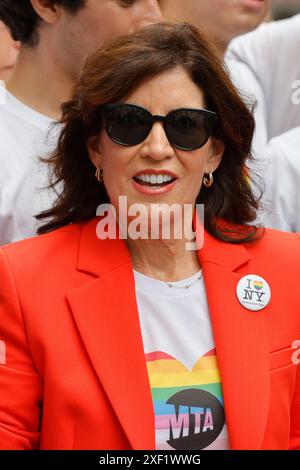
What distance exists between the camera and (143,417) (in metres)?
2.76

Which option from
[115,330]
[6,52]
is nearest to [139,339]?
[115,330]

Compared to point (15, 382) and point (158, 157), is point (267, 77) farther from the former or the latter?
point (15, 382)

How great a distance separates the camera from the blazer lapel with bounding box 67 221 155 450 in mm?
2760

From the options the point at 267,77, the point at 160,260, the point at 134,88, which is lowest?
the point at 160,260

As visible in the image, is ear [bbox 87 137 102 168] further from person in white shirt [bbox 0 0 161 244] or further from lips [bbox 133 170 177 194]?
person in white shirt [bbox 0 0 161 244]

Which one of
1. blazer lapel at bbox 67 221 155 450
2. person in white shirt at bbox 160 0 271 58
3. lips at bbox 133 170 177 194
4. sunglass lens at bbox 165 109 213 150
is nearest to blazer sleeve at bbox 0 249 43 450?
blazer lapel at bbox 67 221 155 450

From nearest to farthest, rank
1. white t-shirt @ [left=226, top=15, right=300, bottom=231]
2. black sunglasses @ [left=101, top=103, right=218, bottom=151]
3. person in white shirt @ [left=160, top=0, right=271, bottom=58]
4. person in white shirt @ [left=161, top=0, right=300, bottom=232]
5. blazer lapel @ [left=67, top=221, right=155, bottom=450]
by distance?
blazer lapel @ [left=67, top=221, right=155, bottom=450] → black sunglasses @ [left=101, top=103, right=218, bottom=151] → person in white shirt @ [left=161, top=0, right=300, bottom=232] → person in white shirt @ [left=160, top=0, right=271, bottom=58] → white t-shirt @ [left=226, top=15, right=300, bottom=231]

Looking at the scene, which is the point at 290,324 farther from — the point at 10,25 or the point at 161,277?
the point at 10,25

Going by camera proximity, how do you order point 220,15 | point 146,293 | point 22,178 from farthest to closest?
point 220,15 < point 22,178 < point 146,293

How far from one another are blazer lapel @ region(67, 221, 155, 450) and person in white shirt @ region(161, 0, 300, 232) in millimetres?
751

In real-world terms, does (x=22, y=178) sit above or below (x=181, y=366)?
above

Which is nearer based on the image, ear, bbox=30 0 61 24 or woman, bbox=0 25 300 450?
woman, bbox=0 25 300 450

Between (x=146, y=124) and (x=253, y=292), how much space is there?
58 cm

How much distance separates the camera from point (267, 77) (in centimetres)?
477
